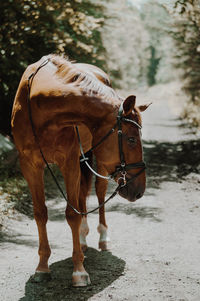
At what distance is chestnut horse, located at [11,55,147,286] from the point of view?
353 centimetres

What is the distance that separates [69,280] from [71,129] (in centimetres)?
159

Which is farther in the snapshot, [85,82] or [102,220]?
[102,220]

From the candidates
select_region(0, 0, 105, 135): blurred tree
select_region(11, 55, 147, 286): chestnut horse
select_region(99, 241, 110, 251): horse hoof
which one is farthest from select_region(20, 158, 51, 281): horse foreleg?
select_region(0, 0, 105, 135): blurred tree

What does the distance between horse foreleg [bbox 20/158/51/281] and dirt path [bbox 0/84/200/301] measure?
139 millimetres

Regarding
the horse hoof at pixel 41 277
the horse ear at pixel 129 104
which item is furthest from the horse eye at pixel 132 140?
the horse hoof at pixel 41 277

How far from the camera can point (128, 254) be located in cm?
493

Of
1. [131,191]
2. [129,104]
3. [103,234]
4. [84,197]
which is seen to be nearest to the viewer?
[129,104]

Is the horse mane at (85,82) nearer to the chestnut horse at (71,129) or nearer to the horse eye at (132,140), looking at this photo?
the chestnut horse at (71,129)

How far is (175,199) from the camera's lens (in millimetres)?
7840

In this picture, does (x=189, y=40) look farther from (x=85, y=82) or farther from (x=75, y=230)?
(x=75, y=230)

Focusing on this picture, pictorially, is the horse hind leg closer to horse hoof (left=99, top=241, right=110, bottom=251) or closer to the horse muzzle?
the horse muzzle

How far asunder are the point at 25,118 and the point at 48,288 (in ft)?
5.67

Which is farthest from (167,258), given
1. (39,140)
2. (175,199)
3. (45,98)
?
(175,199)

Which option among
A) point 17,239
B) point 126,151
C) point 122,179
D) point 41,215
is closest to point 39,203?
point 41,215
